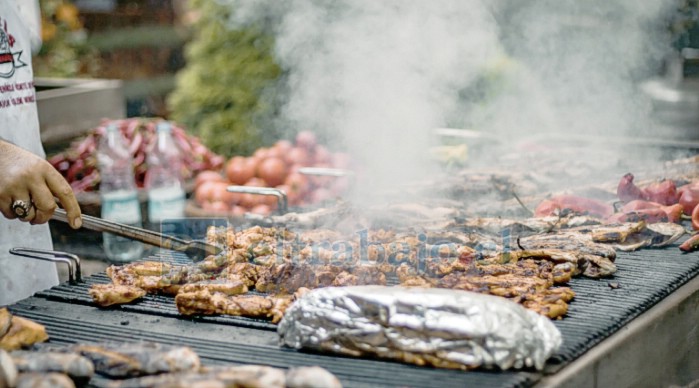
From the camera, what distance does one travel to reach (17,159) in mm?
3232

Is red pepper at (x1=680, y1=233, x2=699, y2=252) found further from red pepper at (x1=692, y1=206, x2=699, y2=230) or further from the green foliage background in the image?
the green foliage background

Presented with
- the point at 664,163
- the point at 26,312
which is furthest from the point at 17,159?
the point at 664,163

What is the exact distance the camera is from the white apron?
4027 mm

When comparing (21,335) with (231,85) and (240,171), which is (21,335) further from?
(231,85)

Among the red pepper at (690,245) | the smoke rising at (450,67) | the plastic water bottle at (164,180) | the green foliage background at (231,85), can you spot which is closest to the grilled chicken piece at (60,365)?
the red pepper at (690,245)

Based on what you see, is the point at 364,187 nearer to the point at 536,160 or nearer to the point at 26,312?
the point at 536,160

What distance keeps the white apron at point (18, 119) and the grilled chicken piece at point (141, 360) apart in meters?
1.87

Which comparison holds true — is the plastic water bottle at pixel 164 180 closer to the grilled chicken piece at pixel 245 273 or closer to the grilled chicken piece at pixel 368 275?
the grilled chicken piece at pixel 245 273

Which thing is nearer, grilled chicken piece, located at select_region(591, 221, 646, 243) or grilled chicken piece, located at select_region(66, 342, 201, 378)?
grilled chicken piece, located at select_region(66, 342, 201, 378)

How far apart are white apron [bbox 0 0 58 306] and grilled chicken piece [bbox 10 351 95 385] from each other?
1900mm

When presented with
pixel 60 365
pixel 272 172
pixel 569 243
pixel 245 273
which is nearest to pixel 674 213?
pixel 569 243

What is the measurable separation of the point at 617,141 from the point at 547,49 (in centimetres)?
264

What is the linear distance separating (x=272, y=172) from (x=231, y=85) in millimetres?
2472

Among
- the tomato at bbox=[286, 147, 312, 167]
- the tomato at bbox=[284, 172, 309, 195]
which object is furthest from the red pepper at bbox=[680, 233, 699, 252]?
the tomato at bbox=[286, 147, 312, 167]
